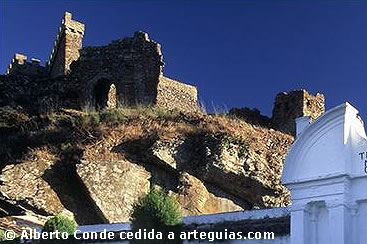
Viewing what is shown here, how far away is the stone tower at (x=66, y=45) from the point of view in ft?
142

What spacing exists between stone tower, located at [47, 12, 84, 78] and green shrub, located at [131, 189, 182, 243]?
27.7m

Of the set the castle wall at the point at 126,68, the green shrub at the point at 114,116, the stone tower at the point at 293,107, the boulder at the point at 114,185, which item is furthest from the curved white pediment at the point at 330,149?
the castle wall at the point at 126,68

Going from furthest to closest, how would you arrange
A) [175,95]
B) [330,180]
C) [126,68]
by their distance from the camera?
[175,95]
[126,68]
[330,180]

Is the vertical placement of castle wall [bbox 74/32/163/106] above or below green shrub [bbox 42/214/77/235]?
above

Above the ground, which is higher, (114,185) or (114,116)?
(114,116)

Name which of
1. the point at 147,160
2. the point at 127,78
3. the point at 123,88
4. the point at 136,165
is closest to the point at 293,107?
the point at 127,78

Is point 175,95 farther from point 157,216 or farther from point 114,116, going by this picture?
point 157,216

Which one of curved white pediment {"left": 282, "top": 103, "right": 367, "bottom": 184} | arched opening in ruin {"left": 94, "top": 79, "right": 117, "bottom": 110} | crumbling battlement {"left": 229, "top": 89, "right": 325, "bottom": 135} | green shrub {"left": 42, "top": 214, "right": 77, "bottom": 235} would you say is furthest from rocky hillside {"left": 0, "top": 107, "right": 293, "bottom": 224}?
curved white pediment {"left": 282, "top": 103, "right": 367, "bottom": 184}

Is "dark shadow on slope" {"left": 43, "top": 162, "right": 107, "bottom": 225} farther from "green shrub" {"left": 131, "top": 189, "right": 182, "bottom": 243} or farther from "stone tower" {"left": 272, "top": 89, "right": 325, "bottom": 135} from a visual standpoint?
"stone tower" {"left": 272, "top": 89, "right": 325, "bottom": 135}

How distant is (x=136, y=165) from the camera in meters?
26.2

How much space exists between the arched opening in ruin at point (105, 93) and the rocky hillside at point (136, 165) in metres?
7.05

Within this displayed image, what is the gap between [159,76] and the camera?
1389 inches

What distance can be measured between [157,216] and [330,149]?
421 centimetres

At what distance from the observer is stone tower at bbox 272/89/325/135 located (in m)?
34.3
